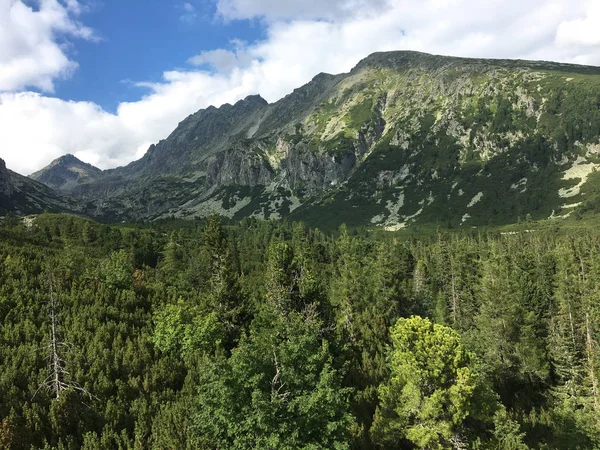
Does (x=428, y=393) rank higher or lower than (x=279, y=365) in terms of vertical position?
lower

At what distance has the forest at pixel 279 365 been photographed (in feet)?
72.4

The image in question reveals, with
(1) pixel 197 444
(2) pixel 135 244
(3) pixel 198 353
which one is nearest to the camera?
(1) pixel 197 444

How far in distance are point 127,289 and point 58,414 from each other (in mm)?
29543

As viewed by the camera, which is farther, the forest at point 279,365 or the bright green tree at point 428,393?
the bright green tree at point 428,393

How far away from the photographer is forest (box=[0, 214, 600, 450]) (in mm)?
22062

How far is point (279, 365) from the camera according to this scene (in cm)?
2344

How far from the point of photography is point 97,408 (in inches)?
1054

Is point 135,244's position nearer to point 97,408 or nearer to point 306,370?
point 97,408

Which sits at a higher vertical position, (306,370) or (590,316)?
(306,370)

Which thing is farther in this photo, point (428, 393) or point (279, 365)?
point (428, 393)

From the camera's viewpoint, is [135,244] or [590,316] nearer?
[590,316]

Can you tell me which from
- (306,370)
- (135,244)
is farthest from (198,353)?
(135,244)

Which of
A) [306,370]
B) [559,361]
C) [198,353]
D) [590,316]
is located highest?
[306,370]

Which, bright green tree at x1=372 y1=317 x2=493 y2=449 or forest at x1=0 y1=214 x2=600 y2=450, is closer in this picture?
forest at x1=0 y1=214 x2=600 y2=450
